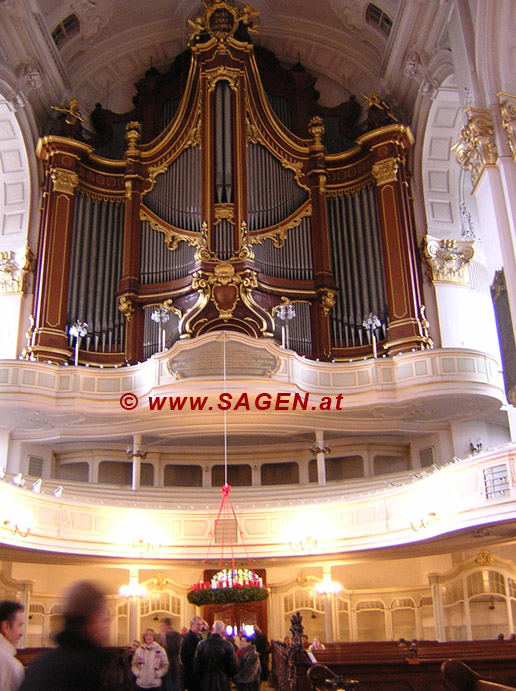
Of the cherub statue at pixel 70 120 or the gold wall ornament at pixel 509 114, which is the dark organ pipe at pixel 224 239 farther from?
the gold wall ornament at pixel 509 114

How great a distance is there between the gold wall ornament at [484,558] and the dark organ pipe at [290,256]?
25.8ft

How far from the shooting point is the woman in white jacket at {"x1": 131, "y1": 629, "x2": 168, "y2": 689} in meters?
A: 7.34

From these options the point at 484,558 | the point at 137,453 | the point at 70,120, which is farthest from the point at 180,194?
the point at 484,558

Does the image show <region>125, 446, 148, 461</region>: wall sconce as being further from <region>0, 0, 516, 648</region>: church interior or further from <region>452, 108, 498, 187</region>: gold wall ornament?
<region>452, 108, 498, 187</region>: gold wall ornament

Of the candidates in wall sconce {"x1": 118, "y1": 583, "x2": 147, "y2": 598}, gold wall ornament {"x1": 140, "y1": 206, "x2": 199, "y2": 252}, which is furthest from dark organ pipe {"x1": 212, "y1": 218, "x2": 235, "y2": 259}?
wall sconce {"x1": 118, "y1": 583, "x2": 147, "y2": 598}

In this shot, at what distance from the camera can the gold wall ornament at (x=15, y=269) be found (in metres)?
19.4

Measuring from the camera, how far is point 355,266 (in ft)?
64.4

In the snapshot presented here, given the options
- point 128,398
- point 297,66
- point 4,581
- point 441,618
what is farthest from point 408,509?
point 297,66

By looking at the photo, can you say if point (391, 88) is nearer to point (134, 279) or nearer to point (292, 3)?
→ point (292, 3)

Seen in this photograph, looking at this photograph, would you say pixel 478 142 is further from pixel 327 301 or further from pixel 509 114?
pixel 327 301

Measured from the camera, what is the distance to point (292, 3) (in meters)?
22.0

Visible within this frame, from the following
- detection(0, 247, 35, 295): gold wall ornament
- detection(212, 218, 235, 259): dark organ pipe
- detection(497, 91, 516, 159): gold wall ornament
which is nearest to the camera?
detection(497, 91, 516, 159): gold wall ornament

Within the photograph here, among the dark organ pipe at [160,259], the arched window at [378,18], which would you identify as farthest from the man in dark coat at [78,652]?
the arched window at [378,18]

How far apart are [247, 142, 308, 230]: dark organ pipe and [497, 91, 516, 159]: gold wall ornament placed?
783 cm
